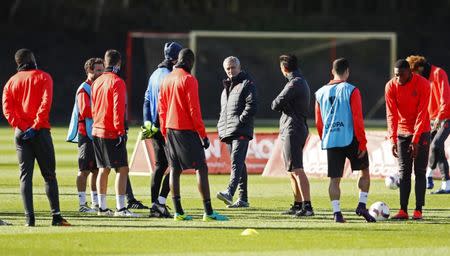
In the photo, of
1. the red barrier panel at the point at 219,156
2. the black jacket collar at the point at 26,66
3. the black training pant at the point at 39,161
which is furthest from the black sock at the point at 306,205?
the red barrier panel at the point at 219,156

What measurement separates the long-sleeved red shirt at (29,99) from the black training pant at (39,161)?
0.13 metres

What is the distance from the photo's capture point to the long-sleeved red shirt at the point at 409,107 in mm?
14977

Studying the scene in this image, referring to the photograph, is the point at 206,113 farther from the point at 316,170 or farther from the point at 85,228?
the point at 85,228

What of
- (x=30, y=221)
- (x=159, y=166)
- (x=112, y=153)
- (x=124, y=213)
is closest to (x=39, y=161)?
(x=30, y=221)

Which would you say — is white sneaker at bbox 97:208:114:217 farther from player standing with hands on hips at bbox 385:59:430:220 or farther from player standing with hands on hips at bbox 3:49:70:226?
player standing with hands on hips at bbox 385:59:430:220

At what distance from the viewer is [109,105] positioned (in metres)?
15.2

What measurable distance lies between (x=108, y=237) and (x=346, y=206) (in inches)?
191

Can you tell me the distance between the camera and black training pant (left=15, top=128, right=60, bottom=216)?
14141 millimetres

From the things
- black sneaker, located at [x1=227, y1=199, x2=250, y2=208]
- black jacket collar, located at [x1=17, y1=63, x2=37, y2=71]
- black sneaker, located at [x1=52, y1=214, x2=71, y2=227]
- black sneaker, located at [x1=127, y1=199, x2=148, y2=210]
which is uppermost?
black jacket collar, located at [x1=17, y1=63, x2=37, y2=71]

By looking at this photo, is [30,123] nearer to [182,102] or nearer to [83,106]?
[182,102]

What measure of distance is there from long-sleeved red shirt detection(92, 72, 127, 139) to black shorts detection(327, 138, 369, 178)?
2.60 metres

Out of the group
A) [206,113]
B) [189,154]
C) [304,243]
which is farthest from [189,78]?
[206,113]

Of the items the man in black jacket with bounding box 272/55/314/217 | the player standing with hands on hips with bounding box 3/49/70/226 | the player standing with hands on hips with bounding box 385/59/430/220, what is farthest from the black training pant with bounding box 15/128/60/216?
the player standing with hands on hips with bounding box 385/59/430/220

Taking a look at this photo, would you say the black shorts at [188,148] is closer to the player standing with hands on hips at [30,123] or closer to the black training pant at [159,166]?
the black training pant at [159,166]
